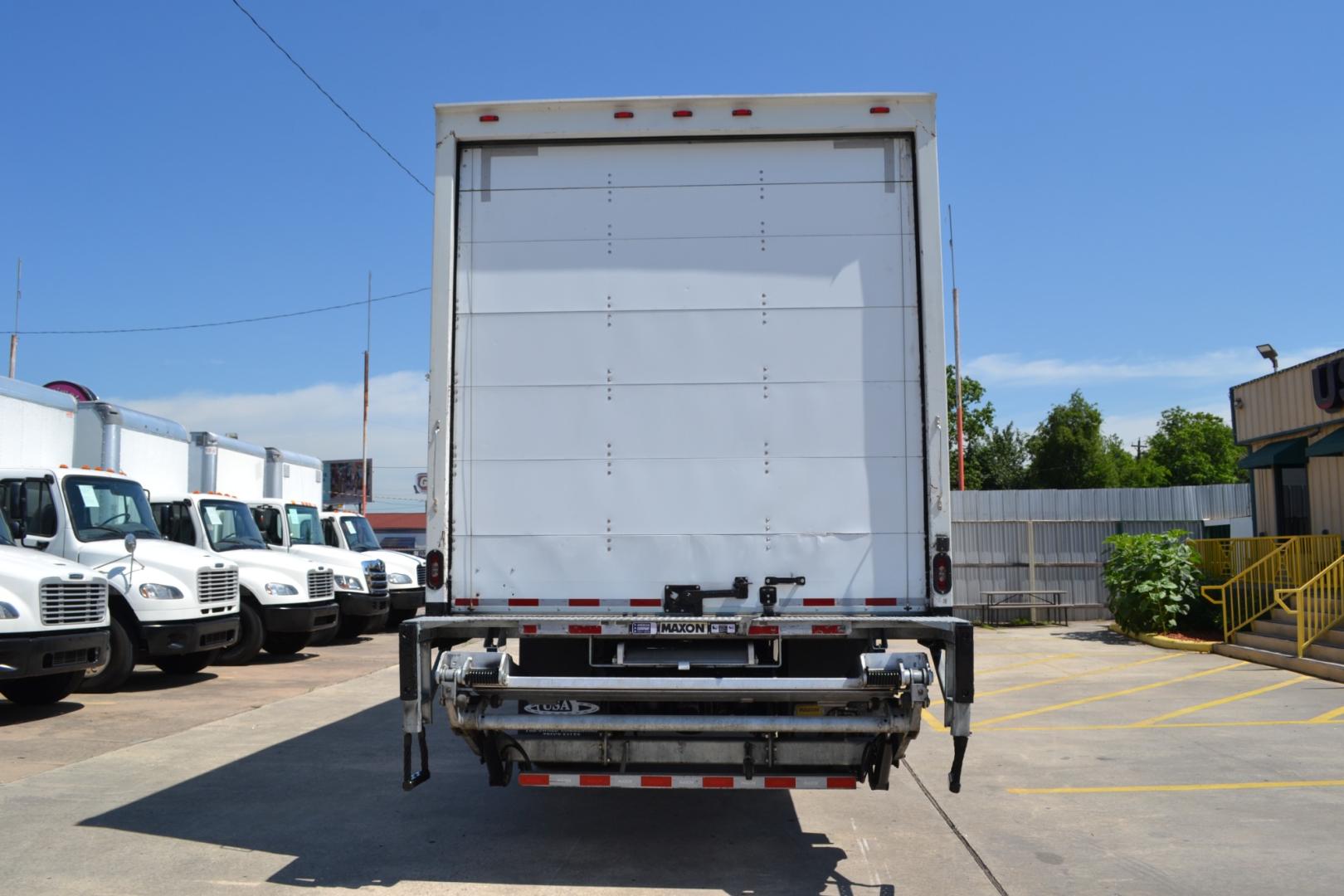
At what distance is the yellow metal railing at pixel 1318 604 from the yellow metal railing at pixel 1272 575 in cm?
122

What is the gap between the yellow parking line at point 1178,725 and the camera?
397 inches

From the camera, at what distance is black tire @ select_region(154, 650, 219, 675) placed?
13852 millimetres

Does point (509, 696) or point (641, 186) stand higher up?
point (641, 186)

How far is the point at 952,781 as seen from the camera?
587 centimetres

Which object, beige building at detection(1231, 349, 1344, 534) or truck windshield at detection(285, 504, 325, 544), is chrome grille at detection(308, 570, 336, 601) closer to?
truck windshield at detection(285, 504, 325, 544)

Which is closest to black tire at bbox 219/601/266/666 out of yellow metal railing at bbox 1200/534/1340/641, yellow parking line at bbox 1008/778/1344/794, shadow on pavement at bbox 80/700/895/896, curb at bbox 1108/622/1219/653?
shadow on pavement at bbox 80/700/895/896

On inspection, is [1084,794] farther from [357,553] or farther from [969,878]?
[357,553]

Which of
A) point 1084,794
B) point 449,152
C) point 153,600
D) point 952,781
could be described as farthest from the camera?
point 153,600

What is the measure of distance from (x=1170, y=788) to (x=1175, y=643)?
1022 centimetres

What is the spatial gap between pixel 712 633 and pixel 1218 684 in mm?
9785

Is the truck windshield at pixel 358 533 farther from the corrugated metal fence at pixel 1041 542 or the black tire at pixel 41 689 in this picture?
the corrugated metal fence at pixel 1041 542

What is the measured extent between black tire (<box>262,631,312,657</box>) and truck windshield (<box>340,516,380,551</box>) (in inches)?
140

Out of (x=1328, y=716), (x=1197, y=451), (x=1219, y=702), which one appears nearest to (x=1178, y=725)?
(x=1328, y=716)

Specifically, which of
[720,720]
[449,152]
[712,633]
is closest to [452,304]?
[449,152]
